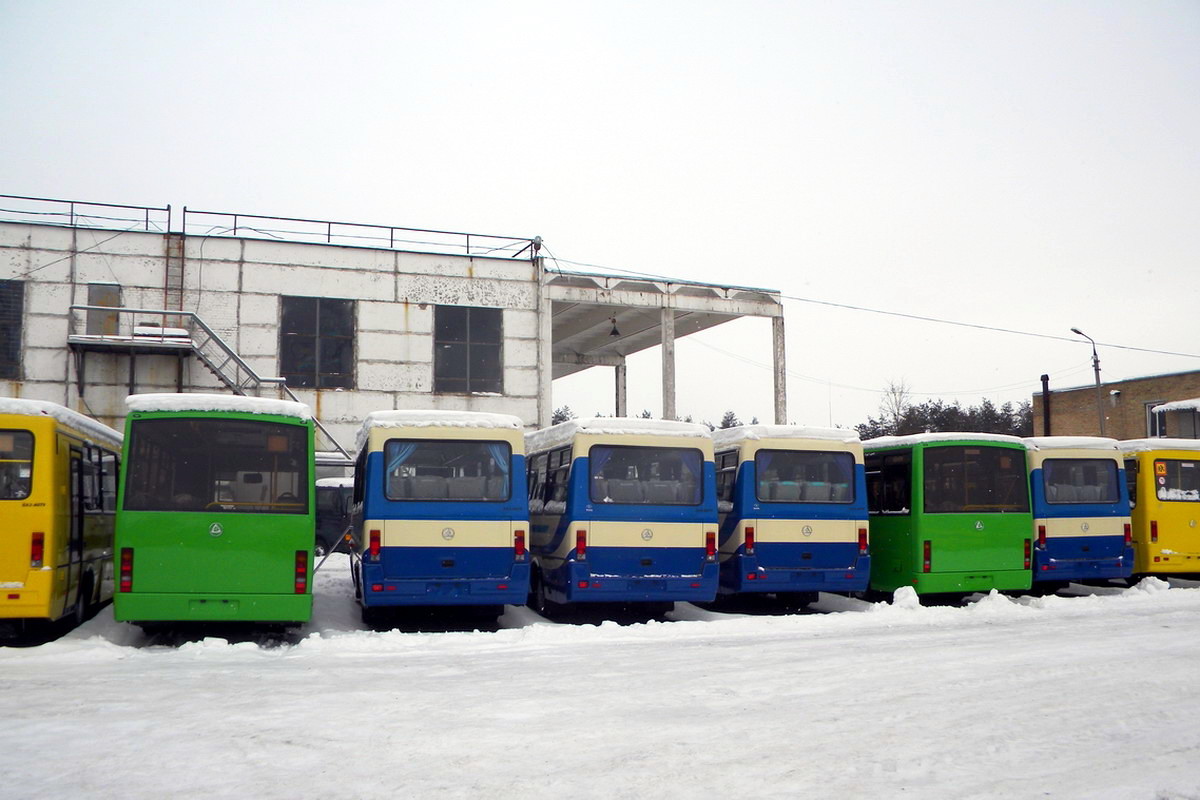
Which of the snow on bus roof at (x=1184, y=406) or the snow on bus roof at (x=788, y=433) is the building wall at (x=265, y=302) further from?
the snow on bus roof at (x=1184, y=406)

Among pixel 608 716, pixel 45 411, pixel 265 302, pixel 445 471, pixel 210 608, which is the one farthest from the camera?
pixel 265 302

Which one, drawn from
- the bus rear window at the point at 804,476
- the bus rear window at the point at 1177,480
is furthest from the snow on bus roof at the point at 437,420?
the bus rear window at the point at 1177,480

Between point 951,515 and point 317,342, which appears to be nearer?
point 951,515

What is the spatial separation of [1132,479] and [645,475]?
992 centimetres

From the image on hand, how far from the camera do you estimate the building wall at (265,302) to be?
2603 centimetres

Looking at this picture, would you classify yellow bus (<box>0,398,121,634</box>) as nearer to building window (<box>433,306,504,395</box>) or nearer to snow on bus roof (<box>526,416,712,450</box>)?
snow on bus roof (<box>526,416,712,450</box>)

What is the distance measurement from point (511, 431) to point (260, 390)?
596 inches

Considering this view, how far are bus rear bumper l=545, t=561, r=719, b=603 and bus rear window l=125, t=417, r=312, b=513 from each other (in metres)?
3.83

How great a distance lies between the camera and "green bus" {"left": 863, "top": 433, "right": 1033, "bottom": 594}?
16.0 m

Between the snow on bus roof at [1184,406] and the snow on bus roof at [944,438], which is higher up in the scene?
the snow on bus roof at [1184,406]

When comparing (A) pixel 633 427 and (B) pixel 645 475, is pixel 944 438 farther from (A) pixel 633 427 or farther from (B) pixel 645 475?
(A) pixel 633 427

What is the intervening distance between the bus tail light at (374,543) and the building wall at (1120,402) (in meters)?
42.6

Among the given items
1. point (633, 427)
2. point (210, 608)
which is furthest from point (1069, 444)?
point (210, 608)

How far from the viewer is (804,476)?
15602 mm
